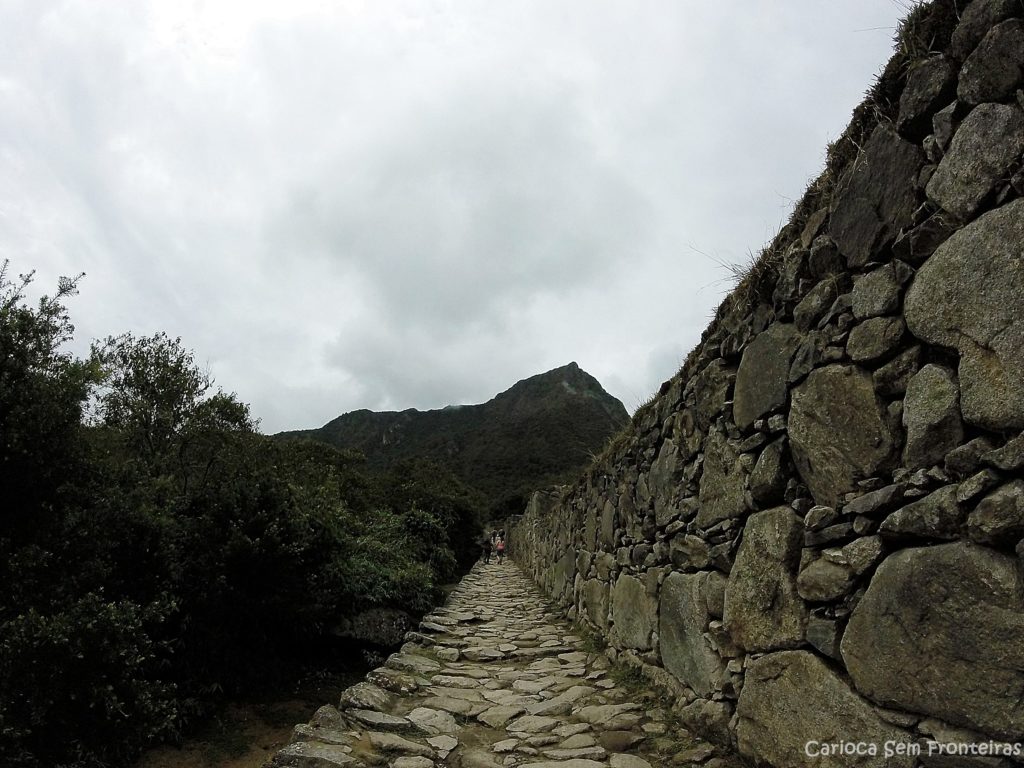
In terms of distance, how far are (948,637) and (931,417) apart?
2.43 feet

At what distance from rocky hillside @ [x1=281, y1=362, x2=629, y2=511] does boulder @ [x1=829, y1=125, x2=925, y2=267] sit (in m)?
40.3

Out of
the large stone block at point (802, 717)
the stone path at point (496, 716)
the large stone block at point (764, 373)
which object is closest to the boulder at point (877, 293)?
the large stone block at point (764, 373)

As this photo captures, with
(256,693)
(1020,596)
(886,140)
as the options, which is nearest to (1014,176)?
(886,140)

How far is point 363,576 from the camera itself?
7.57 m

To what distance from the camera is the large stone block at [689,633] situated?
3555mm

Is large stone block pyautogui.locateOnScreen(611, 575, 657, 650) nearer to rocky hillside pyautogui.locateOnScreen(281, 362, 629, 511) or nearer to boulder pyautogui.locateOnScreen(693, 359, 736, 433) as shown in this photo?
boulder pyautogui.locateOnScreen(693, 359, 736, 433)

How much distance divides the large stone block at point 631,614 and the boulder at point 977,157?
12.0ft

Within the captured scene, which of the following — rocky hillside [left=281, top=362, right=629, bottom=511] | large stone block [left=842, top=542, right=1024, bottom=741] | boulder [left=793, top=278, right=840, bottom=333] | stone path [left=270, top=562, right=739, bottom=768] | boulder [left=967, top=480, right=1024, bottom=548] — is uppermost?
rocky hillside [left=281, top=362, right=629, bottom=511]

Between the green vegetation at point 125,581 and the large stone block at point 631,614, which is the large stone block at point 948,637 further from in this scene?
the green vegetation at point 125,581

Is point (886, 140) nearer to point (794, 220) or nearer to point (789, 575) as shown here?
point (794, 220)

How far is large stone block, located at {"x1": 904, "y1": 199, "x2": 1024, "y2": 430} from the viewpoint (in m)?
1.77

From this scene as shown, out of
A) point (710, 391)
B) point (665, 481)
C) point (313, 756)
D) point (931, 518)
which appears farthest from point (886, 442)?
point (313, 756)

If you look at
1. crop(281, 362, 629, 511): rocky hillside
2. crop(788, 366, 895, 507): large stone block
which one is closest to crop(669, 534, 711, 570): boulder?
crop(788, 366, 895, 507): large stone block

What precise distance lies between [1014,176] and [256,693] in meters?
7.13
